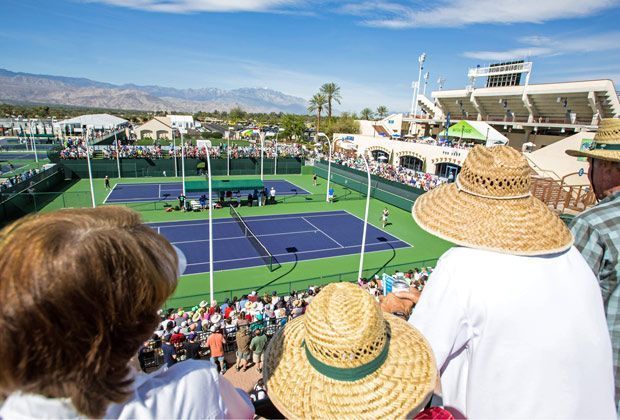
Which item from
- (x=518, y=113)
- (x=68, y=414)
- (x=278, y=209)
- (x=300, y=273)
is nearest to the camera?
(x=68, y=414)

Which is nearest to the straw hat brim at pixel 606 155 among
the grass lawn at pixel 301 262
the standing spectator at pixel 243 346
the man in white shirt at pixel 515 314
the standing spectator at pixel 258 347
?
the man in white shirt at pixel 515 314

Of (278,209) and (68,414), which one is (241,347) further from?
(278,209)

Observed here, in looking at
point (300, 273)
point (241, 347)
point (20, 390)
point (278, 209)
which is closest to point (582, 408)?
point (20, 390)

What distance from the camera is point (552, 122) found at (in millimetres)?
44312

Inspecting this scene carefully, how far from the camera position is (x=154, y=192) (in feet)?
105

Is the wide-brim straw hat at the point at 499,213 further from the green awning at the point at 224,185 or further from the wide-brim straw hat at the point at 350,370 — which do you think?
the green awning at the point at 224,185

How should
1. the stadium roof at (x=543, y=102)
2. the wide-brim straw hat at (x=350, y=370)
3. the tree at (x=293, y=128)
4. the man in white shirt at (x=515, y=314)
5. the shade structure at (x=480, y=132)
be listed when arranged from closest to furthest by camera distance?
the wide-brim straw hat at (x=350, y=370), the man in white shirt at (x=515, y=314), the shade structure at (x=480, y=132), the stadium roof at (x=543, y=102), the tree at (x=293, y=128)

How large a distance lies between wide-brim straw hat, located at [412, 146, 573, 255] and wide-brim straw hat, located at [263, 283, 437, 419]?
2.37 ft

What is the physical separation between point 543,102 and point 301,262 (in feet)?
145

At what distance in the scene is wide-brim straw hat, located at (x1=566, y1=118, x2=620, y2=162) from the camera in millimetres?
2963

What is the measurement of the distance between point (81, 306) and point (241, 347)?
30.6 feet

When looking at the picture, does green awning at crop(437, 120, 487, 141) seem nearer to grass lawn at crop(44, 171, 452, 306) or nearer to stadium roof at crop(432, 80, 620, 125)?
stadium roof at crop(432, 80, 620, 125)

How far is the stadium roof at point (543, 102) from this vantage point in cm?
3944

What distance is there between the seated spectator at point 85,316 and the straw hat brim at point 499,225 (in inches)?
62.5
